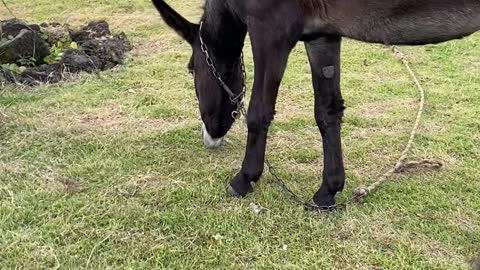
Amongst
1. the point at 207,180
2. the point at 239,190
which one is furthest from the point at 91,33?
the point at 239,190

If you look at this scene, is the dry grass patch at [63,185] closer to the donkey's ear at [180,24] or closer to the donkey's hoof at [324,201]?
the donkey's ear at [180,24]

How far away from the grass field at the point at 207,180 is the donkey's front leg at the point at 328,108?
0.52ft

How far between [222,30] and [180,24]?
1.12 feet

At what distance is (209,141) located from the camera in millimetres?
4035

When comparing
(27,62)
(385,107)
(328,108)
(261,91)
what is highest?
(261,91)

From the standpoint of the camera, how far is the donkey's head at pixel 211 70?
3.69m

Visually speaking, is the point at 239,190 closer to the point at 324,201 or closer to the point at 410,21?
the point at 324,201

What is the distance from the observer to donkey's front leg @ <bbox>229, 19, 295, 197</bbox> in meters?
3.08

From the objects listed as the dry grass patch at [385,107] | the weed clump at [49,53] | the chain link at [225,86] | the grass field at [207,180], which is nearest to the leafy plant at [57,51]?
the weed clump at [49,53]

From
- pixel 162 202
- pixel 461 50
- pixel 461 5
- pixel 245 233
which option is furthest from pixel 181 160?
pixel 461 50

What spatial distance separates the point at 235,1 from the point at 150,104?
1.94m

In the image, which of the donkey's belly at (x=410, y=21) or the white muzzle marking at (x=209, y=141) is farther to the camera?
the white muzzle marking at (x=209, y=141)

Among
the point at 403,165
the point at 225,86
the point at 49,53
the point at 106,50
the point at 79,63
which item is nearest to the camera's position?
the point at 225,86

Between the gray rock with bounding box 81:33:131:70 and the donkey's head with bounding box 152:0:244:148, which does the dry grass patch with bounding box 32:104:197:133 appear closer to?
the donkey's head with bounding box 152:0:244:148
